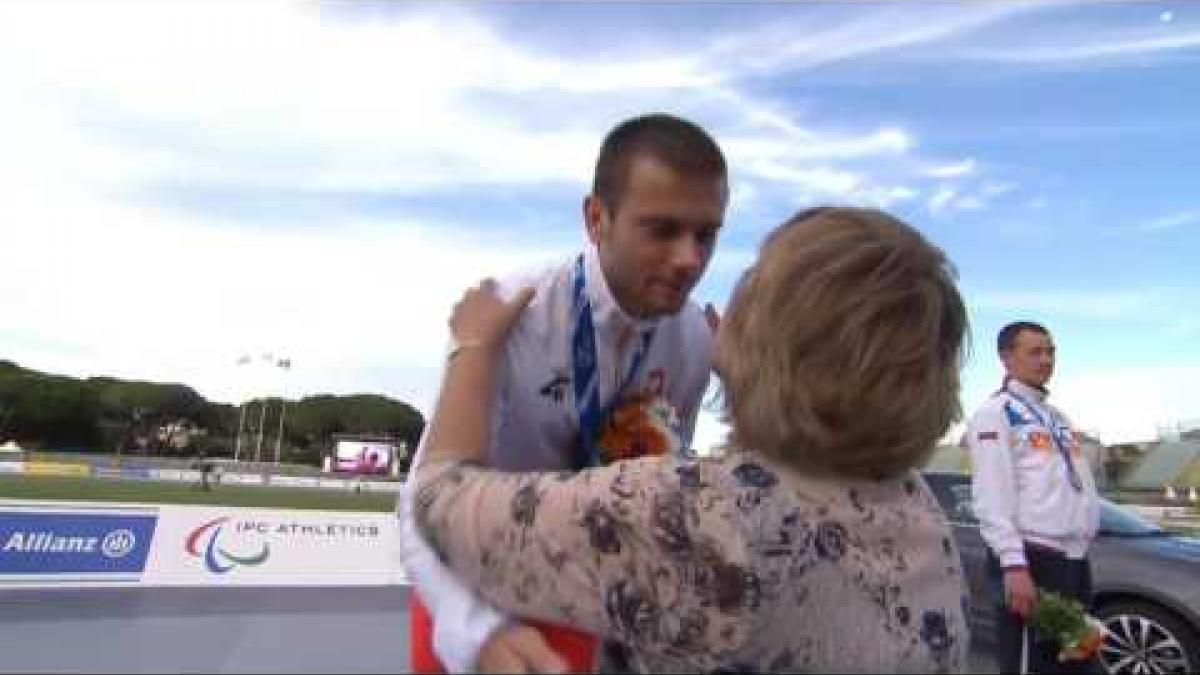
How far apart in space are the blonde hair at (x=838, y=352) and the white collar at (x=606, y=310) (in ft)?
1.95

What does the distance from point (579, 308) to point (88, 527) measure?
859 centimetres

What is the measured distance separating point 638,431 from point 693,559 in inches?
24.3

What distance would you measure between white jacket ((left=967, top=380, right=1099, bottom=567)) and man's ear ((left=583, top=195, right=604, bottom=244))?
3.40 m

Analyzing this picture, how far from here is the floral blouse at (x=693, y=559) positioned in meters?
1.28

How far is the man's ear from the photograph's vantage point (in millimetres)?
2094

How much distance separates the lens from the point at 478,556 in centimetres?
133

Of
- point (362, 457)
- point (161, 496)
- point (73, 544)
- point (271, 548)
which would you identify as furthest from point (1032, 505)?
point (362, 457)

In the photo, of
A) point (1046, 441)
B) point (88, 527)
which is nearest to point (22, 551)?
point (88, 527)

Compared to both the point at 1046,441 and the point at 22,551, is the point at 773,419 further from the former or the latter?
the point at 22,551

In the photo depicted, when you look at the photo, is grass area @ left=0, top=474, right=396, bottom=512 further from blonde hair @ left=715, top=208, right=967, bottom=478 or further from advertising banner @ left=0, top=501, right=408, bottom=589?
blonde hair @ left=715, top=208, right=967, bottom=478

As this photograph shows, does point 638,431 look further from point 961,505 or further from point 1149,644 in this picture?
point 961,505

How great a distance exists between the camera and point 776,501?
4.40 feet

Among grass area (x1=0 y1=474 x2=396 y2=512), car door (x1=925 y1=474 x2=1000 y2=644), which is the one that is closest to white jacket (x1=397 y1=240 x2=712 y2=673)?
car door (x1=925 y1=474 x2=1000 y2=644)

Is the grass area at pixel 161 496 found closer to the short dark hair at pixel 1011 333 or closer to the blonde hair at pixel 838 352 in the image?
the short dark hair at pixel 1011 333
